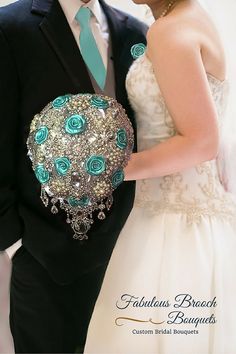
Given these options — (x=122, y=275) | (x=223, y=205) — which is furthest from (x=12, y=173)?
(x=223, y=205)

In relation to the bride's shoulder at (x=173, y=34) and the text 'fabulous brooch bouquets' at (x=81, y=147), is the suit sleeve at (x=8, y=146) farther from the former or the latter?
the bride's shoulder at (x=173, y=34)

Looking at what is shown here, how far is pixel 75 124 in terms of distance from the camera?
604 mm

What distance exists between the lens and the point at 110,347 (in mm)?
766

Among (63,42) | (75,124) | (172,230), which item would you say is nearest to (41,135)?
(75,124)

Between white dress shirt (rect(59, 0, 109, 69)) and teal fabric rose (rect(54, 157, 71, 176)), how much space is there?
0.73 feet

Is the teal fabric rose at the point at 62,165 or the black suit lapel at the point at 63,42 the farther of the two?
the black suit lapel at the point at 63,42

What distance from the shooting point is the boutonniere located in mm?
756

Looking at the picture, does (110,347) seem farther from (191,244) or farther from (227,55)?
(227,55)

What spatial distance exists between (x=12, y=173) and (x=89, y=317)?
30cm

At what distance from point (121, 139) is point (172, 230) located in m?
0.22

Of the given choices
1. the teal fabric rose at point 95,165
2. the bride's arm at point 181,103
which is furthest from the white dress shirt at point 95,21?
the teal fabric rose at point 95,165

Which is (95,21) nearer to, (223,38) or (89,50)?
(89,50)

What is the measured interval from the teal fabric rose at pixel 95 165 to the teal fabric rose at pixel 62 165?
0.03m

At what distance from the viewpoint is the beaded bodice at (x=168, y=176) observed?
0.73 meters
